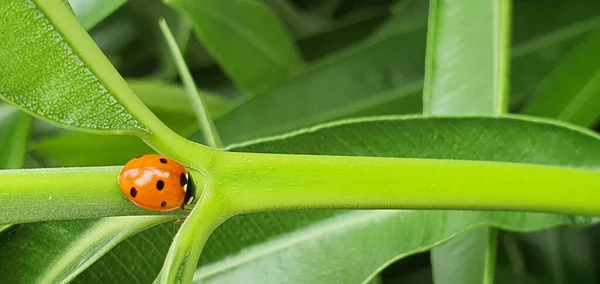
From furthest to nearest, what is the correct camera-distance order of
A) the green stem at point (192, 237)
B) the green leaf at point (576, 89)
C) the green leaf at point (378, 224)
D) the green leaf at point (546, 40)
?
the green leaf at point (546, 40)
the green leaf at point (576, 89)
the green leaf at point (378, 224)
the green stem at point (192, 237)

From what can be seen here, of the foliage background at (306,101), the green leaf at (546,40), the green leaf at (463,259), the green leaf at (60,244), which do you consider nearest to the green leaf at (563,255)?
the foliage background at (306,101)

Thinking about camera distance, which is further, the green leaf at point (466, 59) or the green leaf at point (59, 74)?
the green leaf at point (466, 59)

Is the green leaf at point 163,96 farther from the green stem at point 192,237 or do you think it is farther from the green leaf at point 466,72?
the green stem at point 192,237

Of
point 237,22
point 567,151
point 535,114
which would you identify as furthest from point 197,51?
point 567,151

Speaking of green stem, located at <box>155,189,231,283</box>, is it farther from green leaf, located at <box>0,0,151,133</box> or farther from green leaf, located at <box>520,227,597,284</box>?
green leaf, located at <box>520,227,597,284</box>

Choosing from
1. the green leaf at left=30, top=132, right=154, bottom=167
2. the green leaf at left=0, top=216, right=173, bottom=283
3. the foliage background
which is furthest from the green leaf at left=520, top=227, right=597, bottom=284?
the green leaf at left=0, top=216, right=173, bottom=283

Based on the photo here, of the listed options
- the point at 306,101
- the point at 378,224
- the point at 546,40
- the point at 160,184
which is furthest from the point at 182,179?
the point at 546,40
